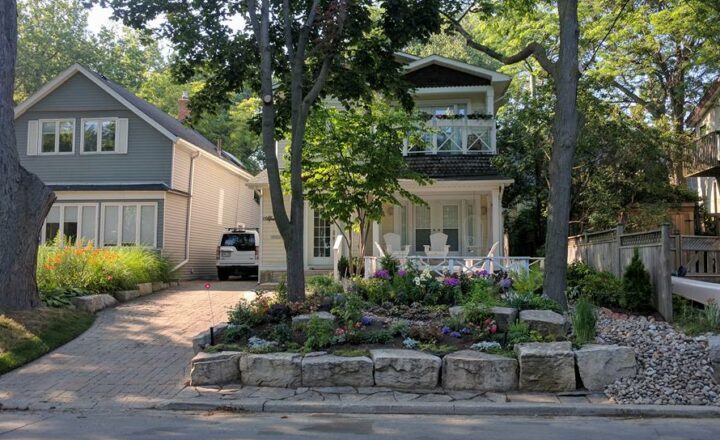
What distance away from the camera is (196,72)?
41.6 ft

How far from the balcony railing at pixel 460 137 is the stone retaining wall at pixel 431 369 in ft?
35.6

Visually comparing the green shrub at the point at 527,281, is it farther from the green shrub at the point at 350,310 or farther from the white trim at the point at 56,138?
the white trim at the point at 56,138

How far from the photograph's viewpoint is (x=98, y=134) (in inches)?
807

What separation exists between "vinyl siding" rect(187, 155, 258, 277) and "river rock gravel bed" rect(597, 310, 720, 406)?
56.1 feet

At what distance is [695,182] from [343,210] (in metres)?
24.0

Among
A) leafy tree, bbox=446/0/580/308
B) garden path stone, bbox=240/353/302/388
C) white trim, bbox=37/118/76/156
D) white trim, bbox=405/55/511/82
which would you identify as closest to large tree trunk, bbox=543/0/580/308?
leafy tree, bbox=446/0/580/308

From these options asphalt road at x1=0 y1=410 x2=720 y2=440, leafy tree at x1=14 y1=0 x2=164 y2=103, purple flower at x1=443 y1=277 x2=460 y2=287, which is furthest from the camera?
leafy tree at x1=14 y1=0 x2=164 y2=103

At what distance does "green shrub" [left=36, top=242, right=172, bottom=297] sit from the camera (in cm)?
1259

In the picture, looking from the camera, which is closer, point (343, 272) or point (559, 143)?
point (559, 143)

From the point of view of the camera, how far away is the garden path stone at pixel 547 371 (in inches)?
264

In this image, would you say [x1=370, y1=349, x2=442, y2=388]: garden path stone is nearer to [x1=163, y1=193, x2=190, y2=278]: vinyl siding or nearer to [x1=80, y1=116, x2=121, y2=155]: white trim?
[x1=163, y1=193, x2=190, y2=278]: vinyl siding

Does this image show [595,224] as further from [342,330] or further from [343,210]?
[342,330]

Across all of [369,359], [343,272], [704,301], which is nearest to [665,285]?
[704,301]

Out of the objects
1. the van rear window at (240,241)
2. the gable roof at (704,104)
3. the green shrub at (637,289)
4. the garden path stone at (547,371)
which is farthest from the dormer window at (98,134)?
the gable roof at (704,104)
